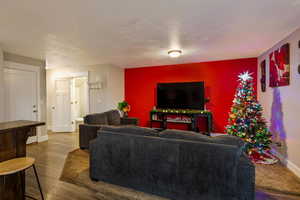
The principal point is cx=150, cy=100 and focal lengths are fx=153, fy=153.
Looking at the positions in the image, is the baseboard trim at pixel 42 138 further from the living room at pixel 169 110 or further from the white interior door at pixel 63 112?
the white interior door at pixel 63 112

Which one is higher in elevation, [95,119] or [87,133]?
[95,119]

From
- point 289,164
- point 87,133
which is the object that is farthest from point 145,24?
point 289,164

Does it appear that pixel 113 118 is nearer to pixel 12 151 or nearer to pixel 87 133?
pixel 87 133

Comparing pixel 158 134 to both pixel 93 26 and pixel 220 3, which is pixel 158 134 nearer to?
pixel 220 3

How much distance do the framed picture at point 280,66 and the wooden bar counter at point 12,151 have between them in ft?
13.4

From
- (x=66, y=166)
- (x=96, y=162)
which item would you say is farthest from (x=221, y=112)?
(x=66, y=166)

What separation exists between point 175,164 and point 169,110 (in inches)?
133

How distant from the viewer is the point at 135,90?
6.08 m

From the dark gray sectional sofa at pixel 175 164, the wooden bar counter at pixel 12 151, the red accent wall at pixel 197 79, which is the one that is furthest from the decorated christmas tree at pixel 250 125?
the wooden bar counter at pixel 12 151

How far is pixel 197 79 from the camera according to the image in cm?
516

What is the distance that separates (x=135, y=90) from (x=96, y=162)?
4.00m

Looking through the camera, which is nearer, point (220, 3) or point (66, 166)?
point (220, 3)

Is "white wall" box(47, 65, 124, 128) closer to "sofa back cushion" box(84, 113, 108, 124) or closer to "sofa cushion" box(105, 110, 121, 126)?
"sofa cushion" box(105, 110, 121, 126)

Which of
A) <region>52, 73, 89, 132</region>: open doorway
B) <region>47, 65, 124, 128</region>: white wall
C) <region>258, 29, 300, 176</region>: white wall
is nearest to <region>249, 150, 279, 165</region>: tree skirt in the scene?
<region>258, 29, 300, 176</region>: white wall
